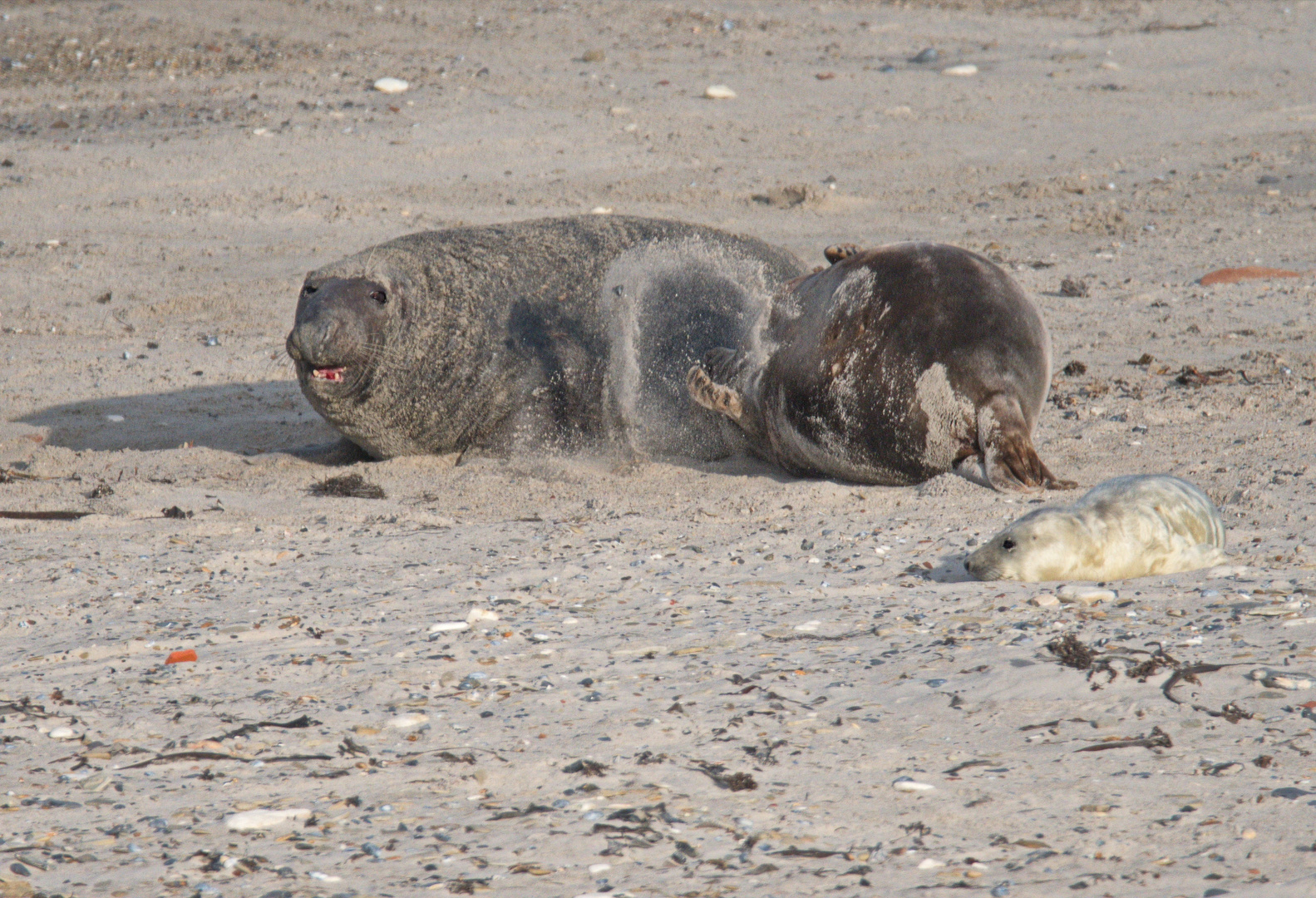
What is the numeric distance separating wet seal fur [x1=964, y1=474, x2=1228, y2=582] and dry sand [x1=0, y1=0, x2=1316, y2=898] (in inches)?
4.9

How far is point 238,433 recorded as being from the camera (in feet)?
20.5

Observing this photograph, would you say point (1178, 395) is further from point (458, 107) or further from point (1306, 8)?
point (1306, 8)

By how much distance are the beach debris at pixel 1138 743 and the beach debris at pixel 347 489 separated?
10.5 feet

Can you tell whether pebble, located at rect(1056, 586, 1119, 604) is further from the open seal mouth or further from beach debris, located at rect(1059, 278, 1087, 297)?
beach debris, located at rect(1059, 278, 1087, 297)

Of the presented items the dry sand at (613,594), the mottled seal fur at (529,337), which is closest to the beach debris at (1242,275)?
the dry sand at (613,594)

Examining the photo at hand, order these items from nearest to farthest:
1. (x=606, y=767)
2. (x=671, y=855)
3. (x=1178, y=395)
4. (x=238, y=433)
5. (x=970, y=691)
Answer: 1. (x=671, y=855)
2. (x=606, y=767)
3. (x=970, y=691)
4. (x=1178, y=395)
5. (x=238, y=433)

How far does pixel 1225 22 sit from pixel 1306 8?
116 cm

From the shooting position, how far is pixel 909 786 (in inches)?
91.9

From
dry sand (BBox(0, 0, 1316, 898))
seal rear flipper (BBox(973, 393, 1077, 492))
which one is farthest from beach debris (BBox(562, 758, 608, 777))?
seal rear flipper (BBox(973, 393, 1077, 492))

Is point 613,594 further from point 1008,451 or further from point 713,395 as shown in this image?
point 713,395

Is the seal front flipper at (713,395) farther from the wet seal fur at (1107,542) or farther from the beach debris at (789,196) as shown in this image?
the beach debris at (789,196)

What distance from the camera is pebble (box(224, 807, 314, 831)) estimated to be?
225cm

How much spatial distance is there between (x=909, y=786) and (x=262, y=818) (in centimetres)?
111

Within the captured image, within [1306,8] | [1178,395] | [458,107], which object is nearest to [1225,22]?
[1306,8]
